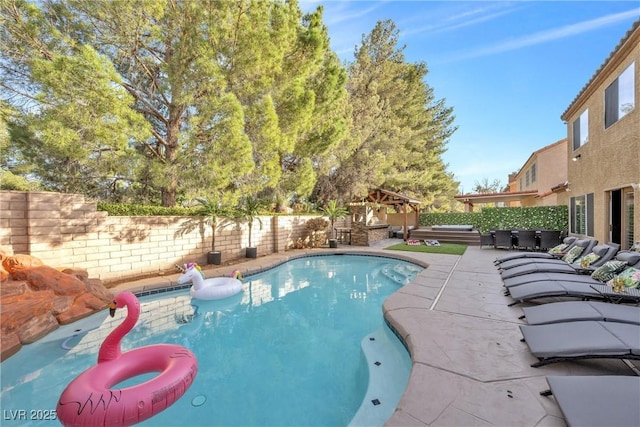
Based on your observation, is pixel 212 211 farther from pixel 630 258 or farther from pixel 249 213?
pixel 630 258

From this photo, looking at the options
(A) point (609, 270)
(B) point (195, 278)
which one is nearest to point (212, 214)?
(B) point (195, 278)

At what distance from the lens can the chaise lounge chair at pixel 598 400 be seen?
2027 mm

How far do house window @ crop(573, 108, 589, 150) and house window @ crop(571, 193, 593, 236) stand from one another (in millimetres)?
2184

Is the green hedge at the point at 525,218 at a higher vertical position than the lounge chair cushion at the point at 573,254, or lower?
higher

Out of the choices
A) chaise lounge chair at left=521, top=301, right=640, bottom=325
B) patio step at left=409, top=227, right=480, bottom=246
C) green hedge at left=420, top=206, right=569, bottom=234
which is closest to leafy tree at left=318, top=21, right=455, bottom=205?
patio step at left=409, top=227, right=480, bottom=246

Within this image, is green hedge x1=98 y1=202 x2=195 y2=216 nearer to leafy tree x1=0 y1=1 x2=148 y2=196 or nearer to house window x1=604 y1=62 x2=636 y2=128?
leafy tree x1=0 y1=1 x2=148 y2=196

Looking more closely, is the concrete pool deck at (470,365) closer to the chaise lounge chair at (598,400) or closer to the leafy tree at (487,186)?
the chaise lounge chair at (598,400)

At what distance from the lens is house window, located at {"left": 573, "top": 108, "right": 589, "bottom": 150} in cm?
1017

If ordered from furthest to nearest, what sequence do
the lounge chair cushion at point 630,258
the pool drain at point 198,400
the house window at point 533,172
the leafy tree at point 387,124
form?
the house window at point 533,172 < the leafy tree at point 387,124 < the lounge chair cushion at point 630,258 < the pool drain at point 198,400

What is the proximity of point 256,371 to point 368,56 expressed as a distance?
71.7 ft

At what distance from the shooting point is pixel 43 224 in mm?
6895

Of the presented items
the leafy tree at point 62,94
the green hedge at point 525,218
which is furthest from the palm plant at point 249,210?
the green hedge at point 525,218

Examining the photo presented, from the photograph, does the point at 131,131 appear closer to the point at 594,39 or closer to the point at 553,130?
the point at 594,39

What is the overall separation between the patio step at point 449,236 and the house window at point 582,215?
475cm
